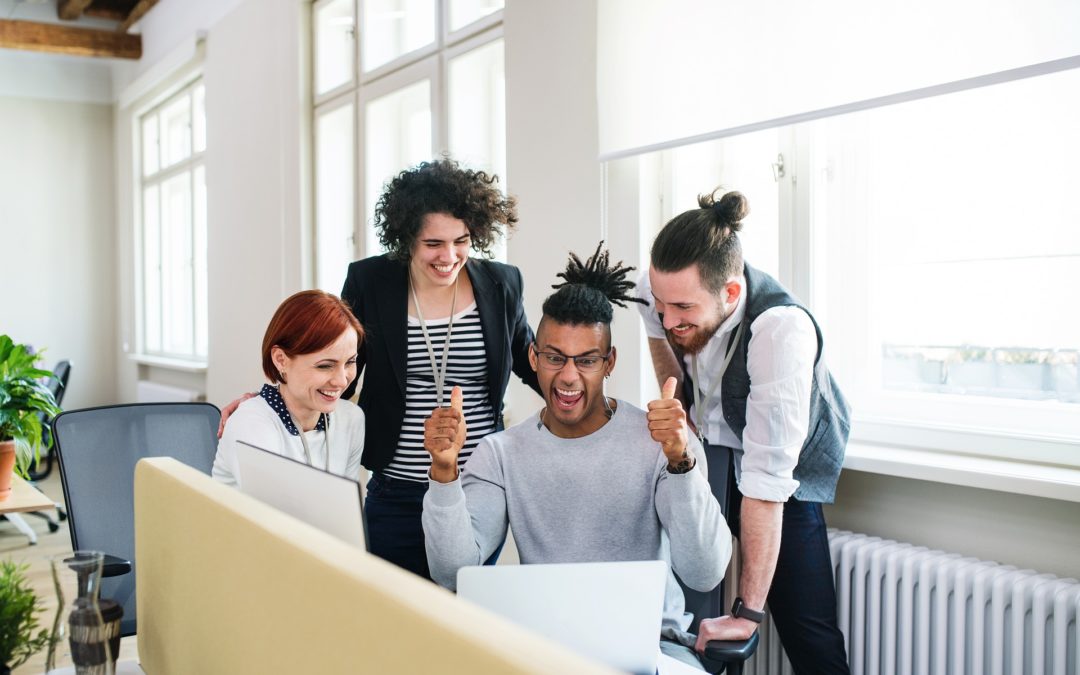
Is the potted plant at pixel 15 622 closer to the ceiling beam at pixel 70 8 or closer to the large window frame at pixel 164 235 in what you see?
the large window frame at pixel 164 235

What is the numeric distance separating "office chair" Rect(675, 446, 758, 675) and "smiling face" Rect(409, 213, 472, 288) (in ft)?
2.48

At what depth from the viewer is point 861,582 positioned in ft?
7.07

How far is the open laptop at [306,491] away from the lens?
108 centimetres

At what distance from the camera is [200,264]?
22.0 feet

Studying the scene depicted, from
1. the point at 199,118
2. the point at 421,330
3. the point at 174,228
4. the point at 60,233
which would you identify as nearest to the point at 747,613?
the point at 421,330

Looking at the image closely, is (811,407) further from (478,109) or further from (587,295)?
(478,109)

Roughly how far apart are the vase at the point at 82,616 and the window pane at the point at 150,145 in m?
7.13

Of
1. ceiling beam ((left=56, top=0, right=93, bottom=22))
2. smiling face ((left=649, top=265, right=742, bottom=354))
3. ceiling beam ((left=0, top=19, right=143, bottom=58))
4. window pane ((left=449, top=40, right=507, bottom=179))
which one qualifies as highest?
ceiling beam ((left=56, top=0, right=93, bottom=22))

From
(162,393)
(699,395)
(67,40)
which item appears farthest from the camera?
(67,40)

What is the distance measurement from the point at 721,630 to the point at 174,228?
699 centimetres

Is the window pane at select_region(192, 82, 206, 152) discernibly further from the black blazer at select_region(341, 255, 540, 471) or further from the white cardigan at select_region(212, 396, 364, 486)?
the white cardigan at select_region(212, 396, 364, 486)

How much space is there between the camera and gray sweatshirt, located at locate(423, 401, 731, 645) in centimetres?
167

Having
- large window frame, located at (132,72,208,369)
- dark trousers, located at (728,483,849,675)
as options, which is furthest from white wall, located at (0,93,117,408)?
dark trousers, located at (728,483,849,675)

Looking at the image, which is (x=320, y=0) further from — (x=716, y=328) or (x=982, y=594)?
(x=982, y=594)
